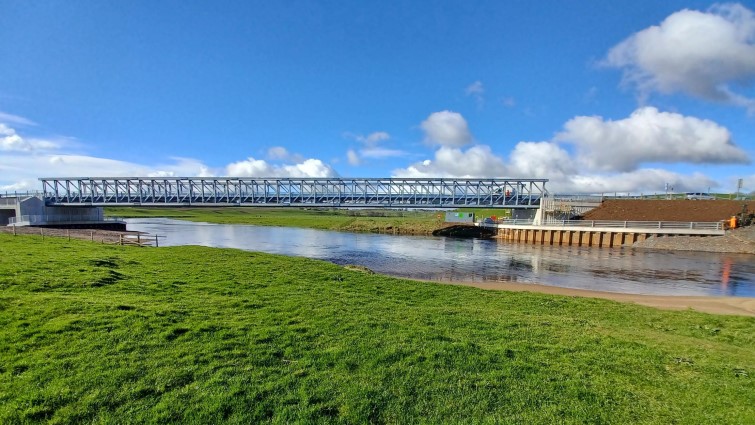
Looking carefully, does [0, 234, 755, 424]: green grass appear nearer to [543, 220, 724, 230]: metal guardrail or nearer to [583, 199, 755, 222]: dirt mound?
[543, 220, 724, 230]: metal guardrail

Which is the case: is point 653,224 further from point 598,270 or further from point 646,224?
point 598,270

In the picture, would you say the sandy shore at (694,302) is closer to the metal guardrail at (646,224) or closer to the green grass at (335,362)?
the green grass at (335,362)

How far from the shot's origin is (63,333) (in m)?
7.28

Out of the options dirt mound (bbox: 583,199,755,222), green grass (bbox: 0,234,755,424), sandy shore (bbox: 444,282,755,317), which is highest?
dirt mound (bbox: 583,199,755,222)

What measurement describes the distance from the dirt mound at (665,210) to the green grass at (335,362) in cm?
6151

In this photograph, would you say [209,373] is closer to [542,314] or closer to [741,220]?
[542,314]

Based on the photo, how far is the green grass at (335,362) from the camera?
5.34 meters

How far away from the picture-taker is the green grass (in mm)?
5340

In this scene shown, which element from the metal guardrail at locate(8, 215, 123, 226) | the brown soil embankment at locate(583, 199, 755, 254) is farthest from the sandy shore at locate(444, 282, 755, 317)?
the metal guardrail at locate(8, 215, 123, 226)

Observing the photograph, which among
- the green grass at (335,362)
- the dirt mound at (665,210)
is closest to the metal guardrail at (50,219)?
the green grass at (335,362)

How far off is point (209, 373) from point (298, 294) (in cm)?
667

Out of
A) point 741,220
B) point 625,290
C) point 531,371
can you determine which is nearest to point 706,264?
point 625,290

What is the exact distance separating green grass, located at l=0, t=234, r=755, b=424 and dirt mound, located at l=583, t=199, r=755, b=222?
61512 millimetres

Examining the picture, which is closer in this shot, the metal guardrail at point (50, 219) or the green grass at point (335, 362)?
the green grass at point (335, 362)
